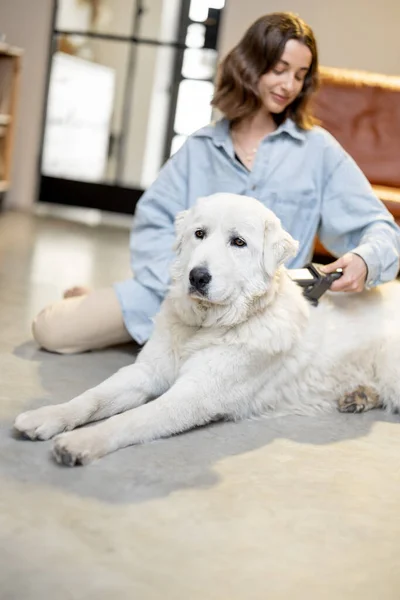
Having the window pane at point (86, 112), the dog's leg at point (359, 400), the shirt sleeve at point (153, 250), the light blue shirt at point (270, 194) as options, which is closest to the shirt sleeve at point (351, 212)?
the light blue shirt at point (270, 194)

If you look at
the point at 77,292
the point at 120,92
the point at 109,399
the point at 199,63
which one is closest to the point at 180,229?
the point at 109,399

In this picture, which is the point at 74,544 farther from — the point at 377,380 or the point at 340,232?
the point at 340,232

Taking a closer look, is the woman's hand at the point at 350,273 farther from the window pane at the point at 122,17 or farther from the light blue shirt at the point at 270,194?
the window pane at the point at 122,17

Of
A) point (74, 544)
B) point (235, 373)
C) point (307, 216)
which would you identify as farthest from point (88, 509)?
point (307, 216)

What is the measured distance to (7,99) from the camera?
683cm

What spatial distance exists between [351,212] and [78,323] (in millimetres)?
1123

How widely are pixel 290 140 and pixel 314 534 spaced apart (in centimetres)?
164

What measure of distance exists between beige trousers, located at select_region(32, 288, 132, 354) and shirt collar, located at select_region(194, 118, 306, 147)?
720 mm

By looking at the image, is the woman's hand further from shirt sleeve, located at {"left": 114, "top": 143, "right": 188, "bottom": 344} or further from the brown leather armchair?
the brown leather armchair

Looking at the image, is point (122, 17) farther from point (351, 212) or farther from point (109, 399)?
point (109, 399)

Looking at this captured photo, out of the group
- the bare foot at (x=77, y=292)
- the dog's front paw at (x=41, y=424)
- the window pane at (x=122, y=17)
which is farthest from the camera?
the window pane at (x=122, y=17)

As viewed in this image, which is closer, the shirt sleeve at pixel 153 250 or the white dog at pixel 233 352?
the white dog at pixel 233 352

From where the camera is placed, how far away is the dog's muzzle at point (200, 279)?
205 centimetres

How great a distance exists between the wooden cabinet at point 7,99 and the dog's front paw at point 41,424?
5.13 metres
